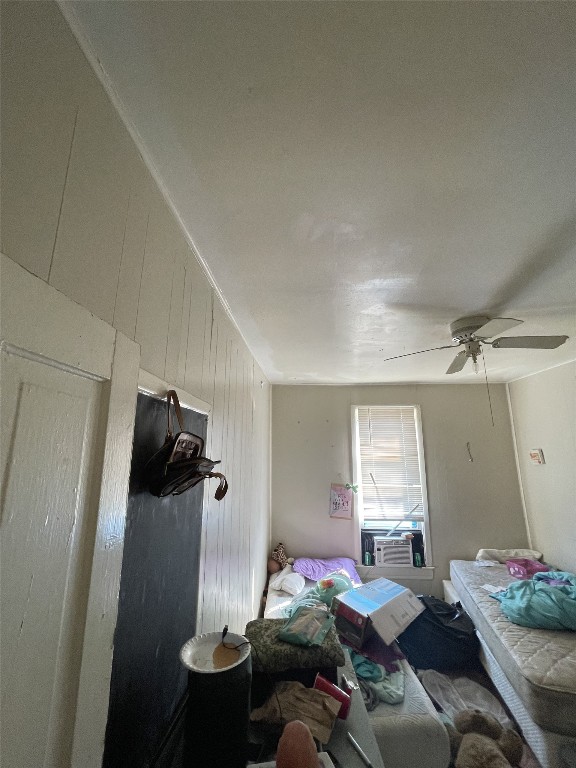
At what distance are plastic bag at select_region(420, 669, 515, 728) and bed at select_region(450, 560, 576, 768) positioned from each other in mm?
116

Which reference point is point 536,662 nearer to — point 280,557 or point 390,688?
point 390,688

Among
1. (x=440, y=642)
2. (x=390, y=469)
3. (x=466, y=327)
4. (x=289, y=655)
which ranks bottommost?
A: (x=440, y=642)

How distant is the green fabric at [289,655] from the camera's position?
3.82ft

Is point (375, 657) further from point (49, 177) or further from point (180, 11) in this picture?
point (180, 11)

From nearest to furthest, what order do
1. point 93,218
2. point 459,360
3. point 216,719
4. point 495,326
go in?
point 93,218, point 216,719, point 495,326, point 459,360

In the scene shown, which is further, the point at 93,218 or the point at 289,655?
the point at 289,655

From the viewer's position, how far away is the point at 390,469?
3.82 metres

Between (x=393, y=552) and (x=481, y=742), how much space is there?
1724 mm

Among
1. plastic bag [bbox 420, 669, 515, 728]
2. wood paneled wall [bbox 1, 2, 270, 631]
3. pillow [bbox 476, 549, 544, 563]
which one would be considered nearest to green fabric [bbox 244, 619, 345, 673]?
wood paneled wall [bbox 1, 2, 270, 631]

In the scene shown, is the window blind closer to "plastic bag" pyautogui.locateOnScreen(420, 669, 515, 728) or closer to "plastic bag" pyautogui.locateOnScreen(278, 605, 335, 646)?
"plastic bag" pyautogui.locateOnScreen(420, 669, 515, 728)

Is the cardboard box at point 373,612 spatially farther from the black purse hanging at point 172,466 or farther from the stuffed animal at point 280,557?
the black purse hanging at point 172,466

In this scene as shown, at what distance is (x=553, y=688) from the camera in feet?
5.53

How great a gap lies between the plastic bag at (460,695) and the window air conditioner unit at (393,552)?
109 centimetres

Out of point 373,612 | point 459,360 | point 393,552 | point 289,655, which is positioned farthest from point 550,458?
point 289,655
